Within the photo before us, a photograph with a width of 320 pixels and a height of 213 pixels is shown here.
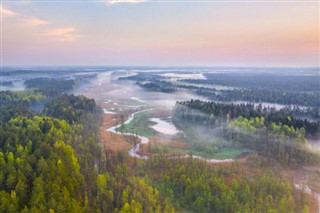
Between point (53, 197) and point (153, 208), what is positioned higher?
point (53, 197)

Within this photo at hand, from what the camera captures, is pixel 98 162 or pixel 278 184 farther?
pixel 98 162

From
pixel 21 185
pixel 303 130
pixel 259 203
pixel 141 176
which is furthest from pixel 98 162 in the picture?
pixel 303 130

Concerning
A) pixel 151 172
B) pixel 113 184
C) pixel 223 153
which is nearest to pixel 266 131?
pixel 223 153

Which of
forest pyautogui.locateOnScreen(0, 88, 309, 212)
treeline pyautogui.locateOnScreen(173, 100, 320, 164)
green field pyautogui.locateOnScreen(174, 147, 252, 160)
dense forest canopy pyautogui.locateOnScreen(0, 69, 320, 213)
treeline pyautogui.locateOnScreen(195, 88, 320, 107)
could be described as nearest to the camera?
forest pyautogui.locateOnScreen(0, 88, 309, 212)

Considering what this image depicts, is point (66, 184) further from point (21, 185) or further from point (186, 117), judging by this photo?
point (186, 117)

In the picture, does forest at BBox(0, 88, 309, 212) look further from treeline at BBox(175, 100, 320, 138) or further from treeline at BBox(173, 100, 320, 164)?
treeline at BBox(175, 100, 320, 138)

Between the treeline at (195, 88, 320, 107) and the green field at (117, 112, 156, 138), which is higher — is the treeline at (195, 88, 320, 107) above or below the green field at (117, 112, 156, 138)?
above

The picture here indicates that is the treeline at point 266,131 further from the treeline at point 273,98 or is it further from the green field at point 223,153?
the treeline at point 273,98

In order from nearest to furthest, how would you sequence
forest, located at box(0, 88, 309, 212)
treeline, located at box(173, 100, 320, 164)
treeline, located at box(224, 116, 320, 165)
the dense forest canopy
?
forest, located at box(0, 88, 309, 212), the dense forest canopy, treeline, located at box(224, 116, 320, 165), treeline, located at box(173, 100, 320, 164)

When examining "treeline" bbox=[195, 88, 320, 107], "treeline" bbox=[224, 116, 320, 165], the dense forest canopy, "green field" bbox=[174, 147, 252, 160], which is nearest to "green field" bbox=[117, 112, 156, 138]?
the dense forest canopy
